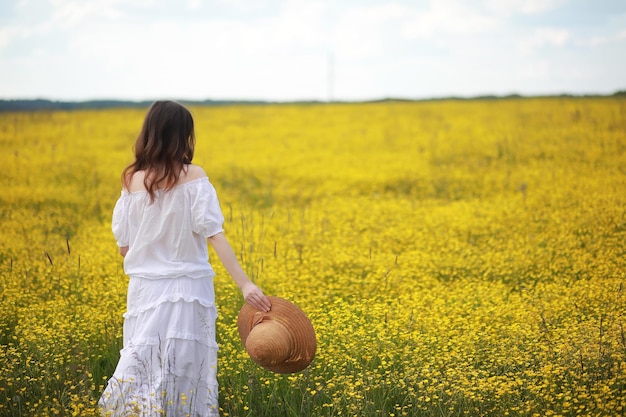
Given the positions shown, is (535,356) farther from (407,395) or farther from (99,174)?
(99,174)

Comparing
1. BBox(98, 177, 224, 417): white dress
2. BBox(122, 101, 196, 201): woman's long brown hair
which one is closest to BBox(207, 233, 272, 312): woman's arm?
BBox(98, 177, 224, 417): white dress

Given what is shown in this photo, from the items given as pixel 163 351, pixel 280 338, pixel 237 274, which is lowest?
pixel 163 351

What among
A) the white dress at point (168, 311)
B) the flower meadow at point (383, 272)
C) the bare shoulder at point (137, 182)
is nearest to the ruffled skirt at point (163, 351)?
the white dress at point (168, 311)

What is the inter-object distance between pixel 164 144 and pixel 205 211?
45 cm

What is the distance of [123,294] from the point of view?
657 centimetres

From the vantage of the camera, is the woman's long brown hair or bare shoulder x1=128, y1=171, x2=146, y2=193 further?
bare shoulder x1=128, y1=171, x2=146, y2=193

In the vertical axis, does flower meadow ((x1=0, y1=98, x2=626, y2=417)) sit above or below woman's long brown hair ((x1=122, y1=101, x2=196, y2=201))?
below

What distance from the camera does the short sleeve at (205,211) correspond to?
398 centimetres

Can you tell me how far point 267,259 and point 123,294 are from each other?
5.88 feet

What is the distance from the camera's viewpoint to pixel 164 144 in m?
4.02

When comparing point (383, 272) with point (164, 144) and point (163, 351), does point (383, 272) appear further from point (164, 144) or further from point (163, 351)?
point (164, 144)

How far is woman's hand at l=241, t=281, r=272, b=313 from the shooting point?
3.97 meters

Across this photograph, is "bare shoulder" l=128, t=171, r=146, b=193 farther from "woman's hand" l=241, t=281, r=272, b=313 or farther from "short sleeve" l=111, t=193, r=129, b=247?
"woman's hand" l=241, t=281, r=272, b=313

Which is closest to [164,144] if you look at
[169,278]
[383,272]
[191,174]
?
[191,174]
